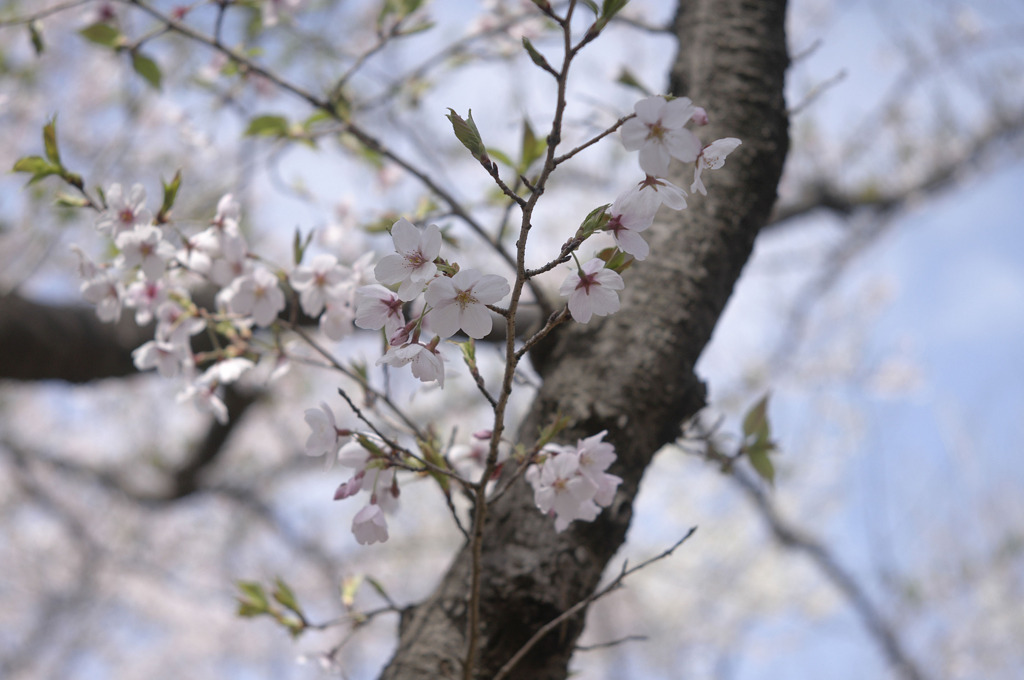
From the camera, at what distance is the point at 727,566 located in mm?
6484

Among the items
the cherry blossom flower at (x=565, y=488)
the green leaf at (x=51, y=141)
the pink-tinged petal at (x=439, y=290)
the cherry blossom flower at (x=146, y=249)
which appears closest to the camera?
the pink-tinged petal at (x=439, y=290)

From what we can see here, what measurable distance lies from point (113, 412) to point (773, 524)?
5.34m

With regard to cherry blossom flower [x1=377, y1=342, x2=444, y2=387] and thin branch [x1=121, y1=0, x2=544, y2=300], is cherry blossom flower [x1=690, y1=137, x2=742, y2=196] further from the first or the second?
thin branch [x1=121, y1=0, x2=544, y2=300]

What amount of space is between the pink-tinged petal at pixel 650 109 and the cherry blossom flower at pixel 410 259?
0.16 m

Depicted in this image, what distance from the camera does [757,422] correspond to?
814 millimetres

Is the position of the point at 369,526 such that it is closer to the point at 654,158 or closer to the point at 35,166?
the point at 654,158

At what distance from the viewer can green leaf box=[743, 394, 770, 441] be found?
813 millimetres

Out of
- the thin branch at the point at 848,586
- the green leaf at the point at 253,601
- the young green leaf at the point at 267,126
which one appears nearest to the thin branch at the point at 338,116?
the young green leaf at the point at 267,126

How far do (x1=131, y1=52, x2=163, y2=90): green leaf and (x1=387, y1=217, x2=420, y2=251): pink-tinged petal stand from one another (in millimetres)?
974

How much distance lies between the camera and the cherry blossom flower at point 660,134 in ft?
1.42

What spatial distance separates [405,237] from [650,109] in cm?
20

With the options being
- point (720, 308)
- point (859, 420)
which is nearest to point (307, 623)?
point (720, 308)

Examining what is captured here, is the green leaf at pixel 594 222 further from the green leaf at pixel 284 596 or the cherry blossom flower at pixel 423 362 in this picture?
the green leaf at pixel 284 596

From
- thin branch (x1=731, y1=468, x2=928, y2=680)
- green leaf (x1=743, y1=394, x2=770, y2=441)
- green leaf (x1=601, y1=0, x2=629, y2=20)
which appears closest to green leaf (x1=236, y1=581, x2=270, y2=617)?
green leaf (x1=743, y1=394, x2=770, y2=441)
